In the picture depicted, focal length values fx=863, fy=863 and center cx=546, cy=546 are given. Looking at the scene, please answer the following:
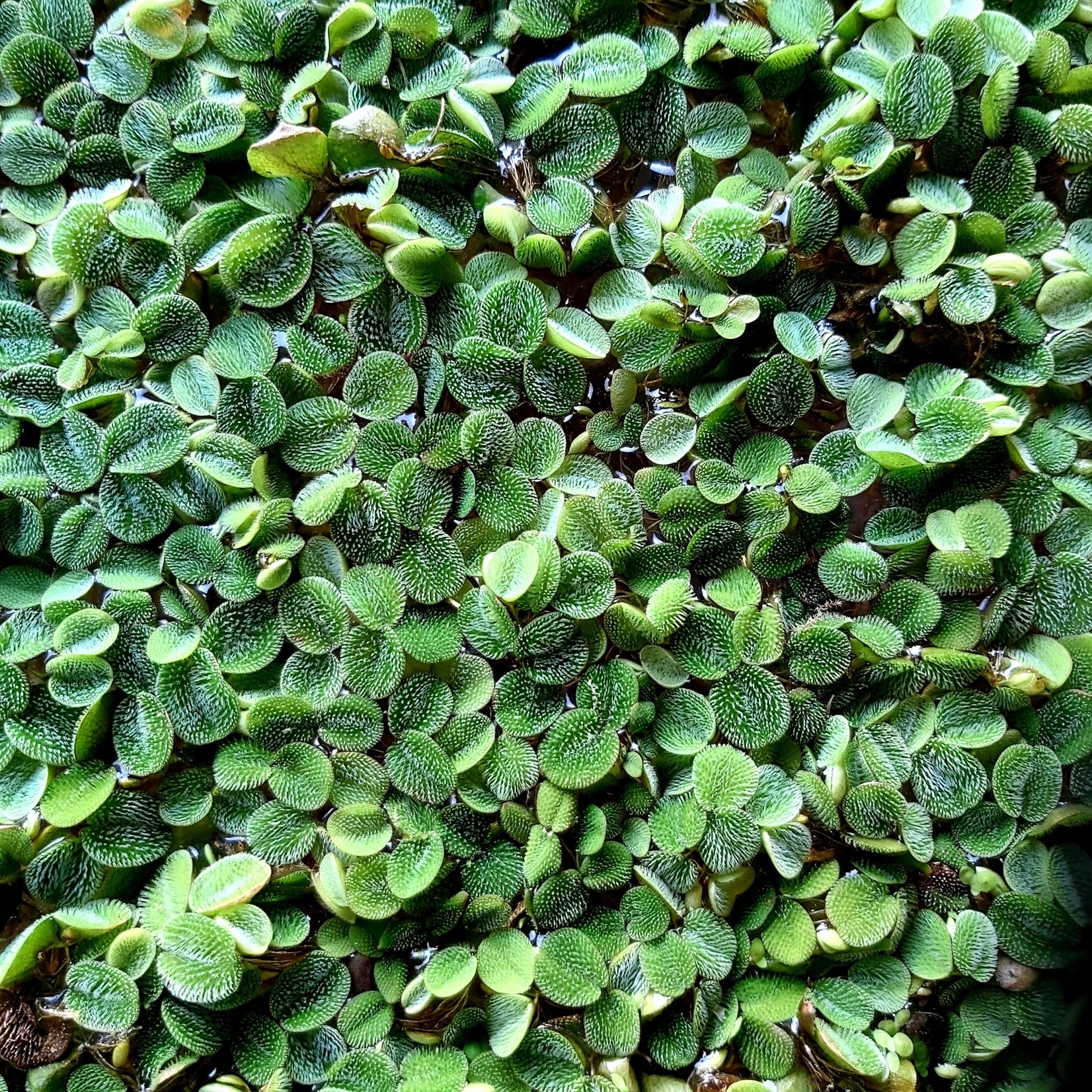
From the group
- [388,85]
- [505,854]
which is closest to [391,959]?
[505,854]

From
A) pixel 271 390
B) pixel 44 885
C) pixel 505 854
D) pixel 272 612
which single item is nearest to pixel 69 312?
pixel 271 390

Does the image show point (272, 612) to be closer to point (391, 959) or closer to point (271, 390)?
point (271, 390)

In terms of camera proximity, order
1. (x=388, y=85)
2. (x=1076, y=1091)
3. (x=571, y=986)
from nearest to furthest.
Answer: (x=1076, y=1091) → (x=571, y=986) → (x=388, y=85)

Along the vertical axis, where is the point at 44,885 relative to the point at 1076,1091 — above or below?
below

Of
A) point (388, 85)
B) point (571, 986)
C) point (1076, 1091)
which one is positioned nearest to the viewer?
point (1076, 1091)

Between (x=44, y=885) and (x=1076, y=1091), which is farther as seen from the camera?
(x=44, y=885)

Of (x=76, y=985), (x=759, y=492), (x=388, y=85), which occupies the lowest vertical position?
(x=76, y=985)

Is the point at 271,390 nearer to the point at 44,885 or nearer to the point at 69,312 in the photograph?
the point at 69,312
